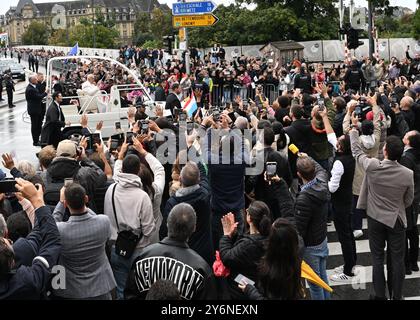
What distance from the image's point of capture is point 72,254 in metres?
4.75

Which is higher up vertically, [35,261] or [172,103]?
[172,103]

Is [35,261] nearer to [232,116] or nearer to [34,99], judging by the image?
[232,116]

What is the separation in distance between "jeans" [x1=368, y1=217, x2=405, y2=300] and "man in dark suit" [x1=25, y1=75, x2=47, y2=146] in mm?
12085

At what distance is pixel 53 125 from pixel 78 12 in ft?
560

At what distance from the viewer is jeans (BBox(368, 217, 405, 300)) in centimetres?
622

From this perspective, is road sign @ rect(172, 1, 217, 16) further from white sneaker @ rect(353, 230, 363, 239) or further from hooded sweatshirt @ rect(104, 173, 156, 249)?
hooded sweatshirt @ rect(104, 173, 156, 249)

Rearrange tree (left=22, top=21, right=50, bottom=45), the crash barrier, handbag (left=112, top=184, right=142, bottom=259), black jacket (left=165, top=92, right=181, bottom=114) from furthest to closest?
tree (left=22, top=21, right=50, bottom=45) → the crash barrier → black jacket (left=165, top=92, right=181, bottom=114) → handbag (left=112, top=184, right=142, bottom=259)

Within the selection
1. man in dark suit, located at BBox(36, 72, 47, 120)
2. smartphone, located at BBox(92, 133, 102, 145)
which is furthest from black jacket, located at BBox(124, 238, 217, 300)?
man in dark suit, located at BBox(36, 72, 47, 120)

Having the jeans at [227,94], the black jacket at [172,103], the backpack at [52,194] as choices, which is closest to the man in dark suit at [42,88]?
the black jacket at [172,103]

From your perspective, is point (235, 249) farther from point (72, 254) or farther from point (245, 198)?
point (245, 198)

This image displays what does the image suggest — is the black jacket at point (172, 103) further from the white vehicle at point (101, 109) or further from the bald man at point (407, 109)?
the bald man at point (407, 109)

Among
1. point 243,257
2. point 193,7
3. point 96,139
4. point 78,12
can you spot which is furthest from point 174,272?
point 78,12

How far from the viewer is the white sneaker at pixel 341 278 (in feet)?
23.6

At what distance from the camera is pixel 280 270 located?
4.09 metres
